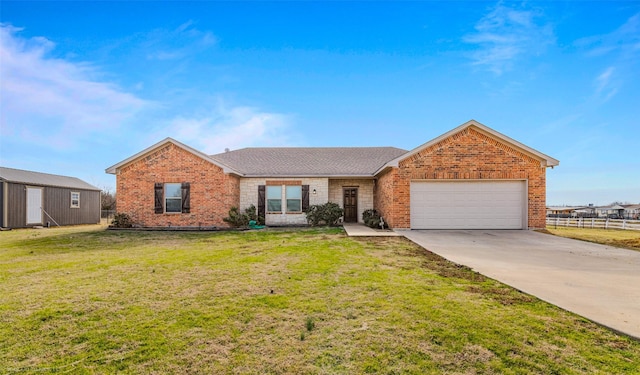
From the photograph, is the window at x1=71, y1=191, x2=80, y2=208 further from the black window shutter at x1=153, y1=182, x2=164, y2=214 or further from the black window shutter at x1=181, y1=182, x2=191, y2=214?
the black window shutter at x1=181, y1=182, x2=191, y2=214

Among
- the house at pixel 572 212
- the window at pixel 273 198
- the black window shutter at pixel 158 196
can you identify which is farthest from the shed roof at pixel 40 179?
the house at pixel 572 212

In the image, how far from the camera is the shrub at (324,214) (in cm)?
1598

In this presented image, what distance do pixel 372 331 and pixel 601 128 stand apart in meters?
18.8

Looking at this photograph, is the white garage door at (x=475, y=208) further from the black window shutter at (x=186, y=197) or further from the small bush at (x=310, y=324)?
the black window shutter at (x=186, y=197)

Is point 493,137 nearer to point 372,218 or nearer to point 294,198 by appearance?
point 372,218

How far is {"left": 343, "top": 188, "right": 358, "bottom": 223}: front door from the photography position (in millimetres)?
17812

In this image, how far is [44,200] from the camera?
1939 cm

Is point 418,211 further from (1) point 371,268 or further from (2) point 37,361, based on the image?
(2) point 37,361

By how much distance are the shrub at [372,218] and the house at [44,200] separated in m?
19.8

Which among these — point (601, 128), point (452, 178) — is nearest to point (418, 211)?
point (452, 178)

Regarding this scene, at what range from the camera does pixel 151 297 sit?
456 centimetres

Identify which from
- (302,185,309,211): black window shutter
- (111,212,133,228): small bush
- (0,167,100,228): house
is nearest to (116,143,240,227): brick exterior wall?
(111,212,133,228): small bush

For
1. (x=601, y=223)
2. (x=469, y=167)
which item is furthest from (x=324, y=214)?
(x=601, y=223)

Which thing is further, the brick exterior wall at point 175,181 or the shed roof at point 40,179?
the shed roof at point 40,179
